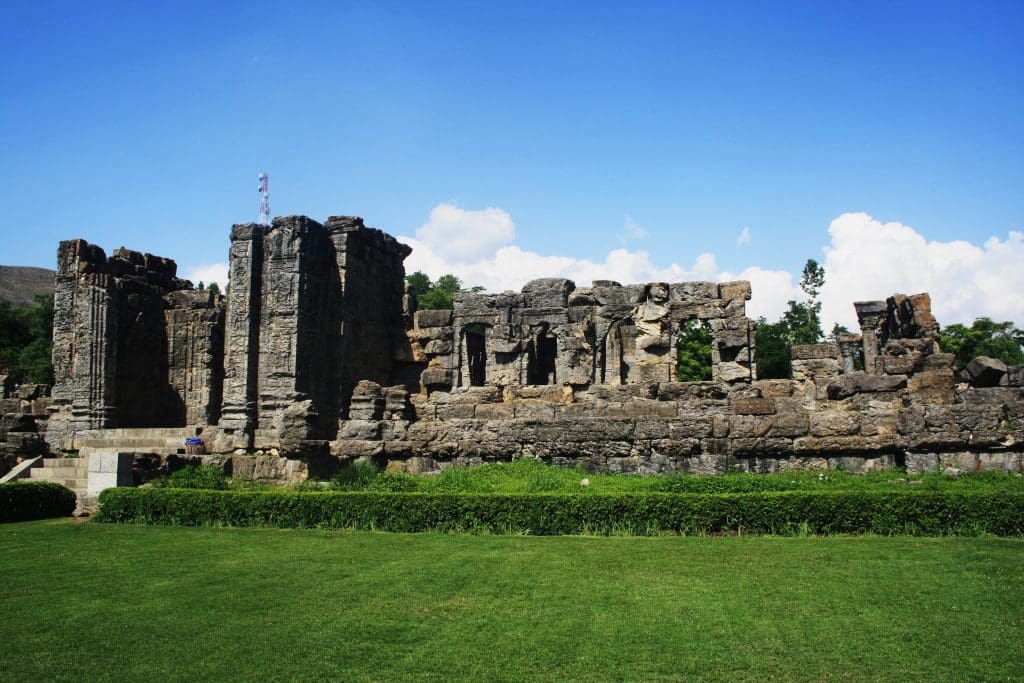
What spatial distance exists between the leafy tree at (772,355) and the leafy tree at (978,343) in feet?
26.3

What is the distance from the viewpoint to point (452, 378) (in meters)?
22.3

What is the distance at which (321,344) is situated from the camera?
808 inches

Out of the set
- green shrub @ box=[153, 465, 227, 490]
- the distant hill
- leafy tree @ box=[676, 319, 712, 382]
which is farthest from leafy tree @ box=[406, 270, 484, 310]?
the distant hill

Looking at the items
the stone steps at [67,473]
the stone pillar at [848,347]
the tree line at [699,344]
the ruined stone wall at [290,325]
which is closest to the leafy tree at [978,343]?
the tree line at [699,344]

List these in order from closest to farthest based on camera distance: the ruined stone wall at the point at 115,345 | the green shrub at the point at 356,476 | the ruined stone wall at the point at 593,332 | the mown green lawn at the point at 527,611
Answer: the mown green lawn at the point at 527,611 < the green shrub at the point at 356,476 < the ruined stone wall at the point at 593,332 < the ruined stone wall at the point at 115,345

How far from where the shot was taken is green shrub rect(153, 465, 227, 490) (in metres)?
14.7

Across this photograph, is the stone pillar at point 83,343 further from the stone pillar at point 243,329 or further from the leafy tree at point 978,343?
the leafy tree at point 978,343

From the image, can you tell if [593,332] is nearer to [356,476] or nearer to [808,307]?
[356,476]

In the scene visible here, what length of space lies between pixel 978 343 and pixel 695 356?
15.4m

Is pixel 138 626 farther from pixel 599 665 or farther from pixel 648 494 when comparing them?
pixel 648 494

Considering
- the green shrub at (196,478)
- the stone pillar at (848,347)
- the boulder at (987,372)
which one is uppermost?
the stone pillar at (848,347)

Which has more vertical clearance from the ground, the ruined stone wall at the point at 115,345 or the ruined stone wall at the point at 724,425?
the ruined stone wall at the point at 115,345

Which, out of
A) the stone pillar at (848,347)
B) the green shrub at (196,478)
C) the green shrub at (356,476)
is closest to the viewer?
the green shrub at (356,476)

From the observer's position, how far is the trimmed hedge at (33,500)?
44.7ft
